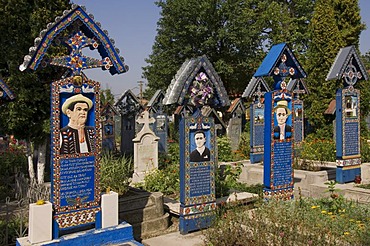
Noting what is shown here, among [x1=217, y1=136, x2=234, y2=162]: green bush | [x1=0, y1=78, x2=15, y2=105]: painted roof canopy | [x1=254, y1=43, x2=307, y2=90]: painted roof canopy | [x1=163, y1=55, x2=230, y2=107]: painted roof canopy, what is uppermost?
[x1=254, y1=43, x2=307, y2=90]: painted roof canopy

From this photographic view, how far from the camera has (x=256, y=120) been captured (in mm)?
15281

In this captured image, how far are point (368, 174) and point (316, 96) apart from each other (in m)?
9.31

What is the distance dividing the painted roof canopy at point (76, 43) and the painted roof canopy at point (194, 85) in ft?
3.32

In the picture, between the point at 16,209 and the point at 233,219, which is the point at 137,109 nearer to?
the point at 16,209

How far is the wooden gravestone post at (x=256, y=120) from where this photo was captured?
14.6 m

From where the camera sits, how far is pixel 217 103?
7.42 meters

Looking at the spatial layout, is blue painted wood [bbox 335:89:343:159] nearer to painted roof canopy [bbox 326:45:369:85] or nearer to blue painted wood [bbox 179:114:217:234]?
painted roof canopy [bbox 326:45:369:85]

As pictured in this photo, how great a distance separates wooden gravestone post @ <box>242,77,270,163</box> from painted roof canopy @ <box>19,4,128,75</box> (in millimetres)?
9282

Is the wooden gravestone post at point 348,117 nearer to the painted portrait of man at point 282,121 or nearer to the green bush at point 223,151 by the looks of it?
the painted portrait of man at point 282,121

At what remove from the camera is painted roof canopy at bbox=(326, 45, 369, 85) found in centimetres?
1022

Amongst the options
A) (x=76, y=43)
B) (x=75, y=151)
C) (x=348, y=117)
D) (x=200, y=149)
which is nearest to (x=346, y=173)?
(x=348, y=117)

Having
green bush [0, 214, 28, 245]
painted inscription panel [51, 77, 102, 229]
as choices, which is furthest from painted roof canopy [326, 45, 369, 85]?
green bush [0, 214, 28, 245]

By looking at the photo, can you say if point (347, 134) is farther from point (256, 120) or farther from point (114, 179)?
point (114, 179)

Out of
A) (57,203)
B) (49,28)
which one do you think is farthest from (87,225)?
(49,28)
